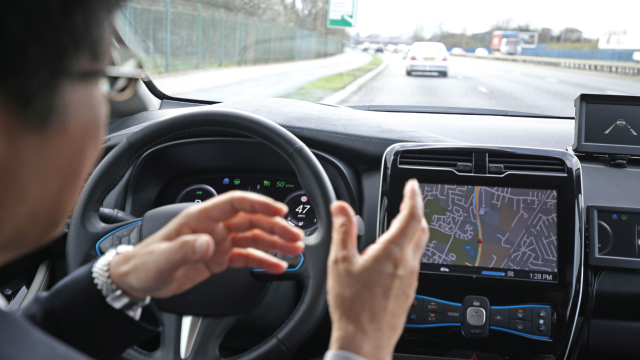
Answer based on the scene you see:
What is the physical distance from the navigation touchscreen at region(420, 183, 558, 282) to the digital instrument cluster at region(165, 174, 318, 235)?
1.78 feet

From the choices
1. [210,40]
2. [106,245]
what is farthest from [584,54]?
[106,245]

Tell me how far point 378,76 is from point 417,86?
0.40m

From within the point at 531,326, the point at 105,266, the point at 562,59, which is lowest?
the point at 531,326

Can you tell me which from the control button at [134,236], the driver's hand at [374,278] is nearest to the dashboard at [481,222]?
the control button at [134,236]

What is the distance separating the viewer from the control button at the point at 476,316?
222 cm

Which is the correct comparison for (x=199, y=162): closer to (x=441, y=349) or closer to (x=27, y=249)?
(x=441, y=349)

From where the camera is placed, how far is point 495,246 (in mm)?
2229

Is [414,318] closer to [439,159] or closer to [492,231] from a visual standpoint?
[492,231]

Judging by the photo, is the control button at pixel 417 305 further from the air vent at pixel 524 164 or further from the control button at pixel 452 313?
the air vent at pixel 524 164

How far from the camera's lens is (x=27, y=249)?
0.84 meters

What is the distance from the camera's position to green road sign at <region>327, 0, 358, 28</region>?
3.80m

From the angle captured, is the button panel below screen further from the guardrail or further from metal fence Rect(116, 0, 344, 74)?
the guardrail

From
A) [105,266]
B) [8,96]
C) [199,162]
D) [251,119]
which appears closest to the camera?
[8,96]

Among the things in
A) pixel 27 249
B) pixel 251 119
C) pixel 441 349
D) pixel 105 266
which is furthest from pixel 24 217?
pixel 441 349
